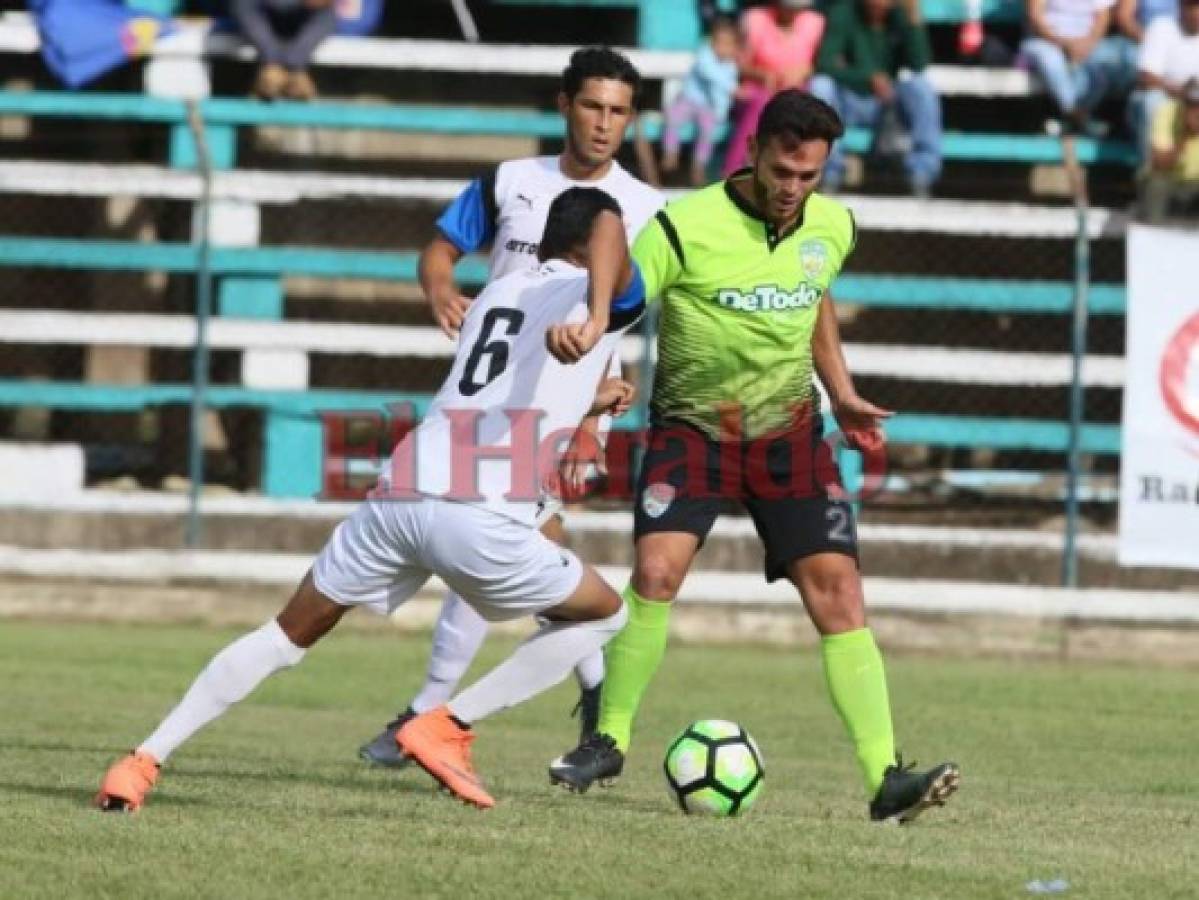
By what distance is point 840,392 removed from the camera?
877 cm

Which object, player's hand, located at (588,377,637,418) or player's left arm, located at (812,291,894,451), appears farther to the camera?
player's left arm, located at (812,291,894,451)

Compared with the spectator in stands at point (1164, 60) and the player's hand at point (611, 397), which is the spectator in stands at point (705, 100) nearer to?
the spectator in stands at point (1164, 60)

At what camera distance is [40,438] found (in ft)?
61.5

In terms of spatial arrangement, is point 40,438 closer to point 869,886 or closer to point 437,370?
point 437,370

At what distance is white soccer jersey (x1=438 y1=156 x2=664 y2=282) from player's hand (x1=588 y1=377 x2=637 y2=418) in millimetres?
1570

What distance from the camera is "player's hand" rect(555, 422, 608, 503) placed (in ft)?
27.3

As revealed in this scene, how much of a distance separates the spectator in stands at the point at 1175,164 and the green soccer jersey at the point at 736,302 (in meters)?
8.98

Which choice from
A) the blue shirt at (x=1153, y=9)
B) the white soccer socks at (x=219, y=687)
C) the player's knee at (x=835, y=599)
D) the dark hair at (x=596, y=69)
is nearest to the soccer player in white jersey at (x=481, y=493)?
the white soccer socks at (x=219, y=687)

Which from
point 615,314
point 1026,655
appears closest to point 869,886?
point 615,314

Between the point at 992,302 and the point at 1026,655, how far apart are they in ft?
7.92

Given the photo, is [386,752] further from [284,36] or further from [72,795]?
[284,36]

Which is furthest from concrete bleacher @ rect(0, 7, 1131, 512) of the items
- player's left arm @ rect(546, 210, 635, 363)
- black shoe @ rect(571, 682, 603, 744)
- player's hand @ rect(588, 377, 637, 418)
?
player's left arm @ rect(546, 210, 635, 363)

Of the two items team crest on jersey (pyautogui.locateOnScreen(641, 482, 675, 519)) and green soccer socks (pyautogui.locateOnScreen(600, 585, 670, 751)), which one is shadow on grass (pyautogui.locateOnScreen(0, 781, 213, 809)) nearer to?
green soccer socks (pyautogui.locateOnScreen(600, 585, 670, 751))

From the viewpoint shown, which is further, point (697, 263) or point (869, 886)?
point (697, 263)
